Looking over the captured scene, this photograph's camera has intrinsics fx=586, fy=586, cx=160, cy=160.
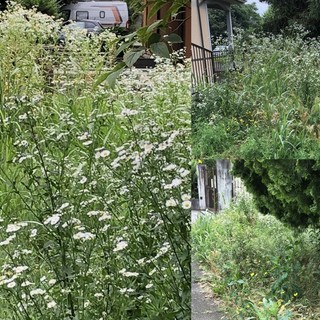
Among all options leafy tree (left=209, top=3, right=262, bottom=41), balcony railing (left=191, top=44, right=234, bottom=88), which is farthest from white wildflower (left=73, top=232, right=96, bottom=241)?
leafy tree (left=209, top=3, right=262, bottom=41)

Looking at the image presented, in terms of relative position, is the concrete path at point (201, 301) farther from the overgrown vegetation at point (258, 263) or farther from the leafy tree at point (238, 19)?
the leafy tree at point (238, 19)

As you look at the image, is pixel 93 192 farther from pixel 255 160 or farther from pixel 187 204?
Answer: pixel 255 160

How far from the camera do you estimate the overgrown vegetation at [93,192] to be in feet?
4.33

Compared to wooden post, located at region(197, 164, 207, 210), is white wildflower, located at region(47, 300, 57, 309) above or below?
below

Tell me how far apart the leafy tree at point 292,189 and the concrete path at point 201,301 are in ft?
0.68

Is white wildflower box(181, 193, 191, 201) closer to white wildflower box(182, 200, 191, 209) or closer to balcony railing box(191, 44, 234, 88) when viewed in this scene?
white wildflower box(182, 200, 191, 209)

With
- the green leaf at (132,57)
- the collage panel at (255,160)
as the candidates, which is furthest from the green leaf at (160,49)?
the collage panel at (255,160)

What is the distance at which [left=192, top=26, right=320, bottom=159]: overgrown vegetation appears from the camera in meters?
1.08

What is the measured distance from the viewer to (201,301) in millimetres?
1165

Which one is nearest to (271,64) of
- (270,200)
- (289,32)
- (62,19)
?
(289,32)

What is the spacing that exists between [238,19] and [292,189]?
1.12ft

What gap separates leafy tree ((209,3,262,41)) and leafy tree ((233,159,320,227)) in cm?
27

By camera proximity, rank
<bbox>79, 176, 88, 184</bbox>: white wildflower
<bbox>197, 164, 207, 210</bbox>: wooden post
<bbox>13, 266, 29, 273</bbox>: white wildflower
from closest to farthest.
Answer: <bbox>197, 164, 207, 210</bbox>: wooden post < <bbox>13, 266, 29, 273</bbox>: white wildflower < <bbox>79, 176, 88, 184</bbox>: white wildflower

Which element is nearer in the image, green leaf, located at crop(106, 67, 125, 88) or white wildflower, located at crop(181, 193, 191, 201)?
green leaf, located at crop(106, 67, 125, 88)
